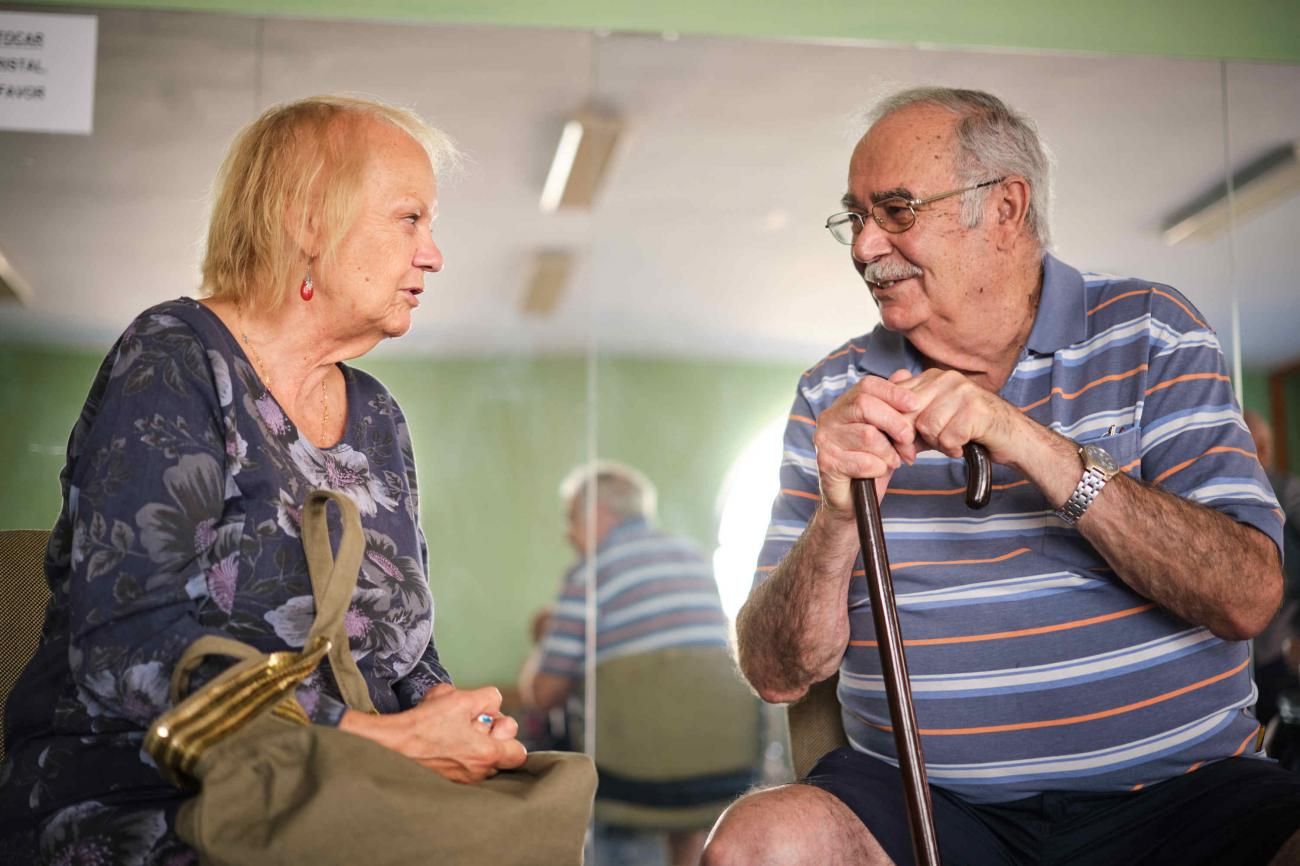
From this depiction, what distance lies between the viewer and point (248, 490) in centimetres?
146

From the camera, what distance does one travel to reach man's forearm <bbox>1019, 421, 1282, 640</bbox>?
1.63 meters

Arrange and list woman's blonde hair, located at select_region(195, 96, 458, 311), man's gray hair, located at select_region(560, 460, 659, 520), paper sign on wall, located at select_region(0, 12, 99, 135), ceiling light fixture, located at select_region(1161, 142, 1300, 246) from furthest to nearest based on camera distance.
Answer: ceiling light fixture, located at select_region(1161, 142, 1300, 246) < man's gray hair, located at select_region(560, 460, 659, 520) < paper sign on wall, located at select_region(0, 12, 99, 135) < woman's blonde hair, located at select_region(195, 96, 458, 311)

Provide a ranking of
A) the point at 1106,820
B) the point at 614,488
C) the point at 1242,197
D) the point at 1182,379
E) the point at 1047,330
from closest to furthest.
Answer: the point at 1106,820, the point at 1182,379, the point at 1047,330, the point at 614,488, the point at 1242,197

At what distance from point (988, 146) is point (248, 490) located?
118 cm

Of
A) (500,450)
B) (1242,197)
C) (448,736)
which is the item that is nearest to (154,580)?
(448,736)

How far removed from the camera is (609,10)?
11.4 ft

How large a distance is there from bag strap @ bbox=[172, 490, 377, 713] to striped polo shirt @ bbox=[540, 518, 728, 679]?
1873mm

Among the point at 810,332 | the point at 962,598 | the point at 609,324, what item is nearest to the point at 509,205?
the point at 609,324

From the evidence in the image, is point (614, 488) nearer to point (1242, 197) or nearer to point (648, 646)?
point (648, 646)

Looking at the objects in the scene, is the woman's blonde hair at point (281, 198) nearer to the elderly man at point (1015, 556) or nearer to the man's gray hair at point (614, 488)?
the elderly man at point (1015, 556)

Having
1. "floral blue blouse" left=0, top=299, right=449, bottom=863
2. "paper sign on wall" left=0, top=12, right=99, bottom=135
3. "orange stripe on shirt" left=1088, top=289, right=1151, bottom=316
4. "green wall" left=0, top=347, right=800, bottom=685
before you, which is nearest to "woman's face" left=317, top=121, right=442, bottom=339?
"floral blue blouse" left=0, top=299, right=449, bottom=863

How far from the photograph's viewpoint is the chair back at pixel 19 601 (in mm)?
1680

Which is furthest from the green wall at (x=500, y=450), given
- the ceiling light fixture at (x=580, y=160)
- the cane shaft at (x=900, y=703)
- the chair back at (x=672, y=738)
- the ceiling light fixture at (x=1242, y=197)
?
the cane shaft at (x=900, y=703)

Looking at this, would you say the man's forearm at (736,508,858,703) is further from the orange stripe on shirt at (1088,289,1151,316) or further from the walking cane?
the orange stripe on shirt at (1088,289,1151,316)
